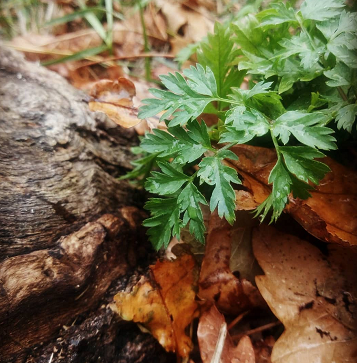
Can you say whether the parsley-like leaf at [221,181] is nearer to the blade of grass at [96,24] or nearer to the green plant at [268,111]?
the green plant at [268,111]

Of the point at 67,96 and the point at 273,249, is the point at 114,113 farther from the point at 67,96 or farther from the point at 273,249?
the point at 273,249

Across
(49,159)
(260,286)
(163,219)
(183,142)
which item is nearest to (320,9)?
(183,142)

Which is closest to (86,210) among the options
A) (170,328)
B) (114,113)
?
(114,113)

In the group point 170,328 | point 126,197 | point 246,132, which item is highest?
point 246,132

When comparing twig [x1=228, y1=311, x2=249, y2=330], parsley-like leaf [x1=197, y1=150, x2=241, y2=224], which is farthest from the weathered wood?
twig [x1=228, y1=311, x2=249, y2=330]

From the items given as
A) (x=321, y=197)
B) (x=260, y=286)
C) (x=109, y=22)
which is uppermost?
(x=109, y=22)

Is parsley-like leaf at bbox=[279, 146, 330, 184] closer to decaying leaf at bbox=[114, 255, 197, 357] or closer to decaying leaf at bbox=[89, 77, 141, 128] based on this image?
decaying leaf at bbox=[114, 255, 197, 357]

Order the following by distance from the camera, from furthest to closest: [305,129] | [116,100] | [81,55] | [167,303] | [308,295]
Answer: [81,55], [116,100], [167,303], [308,295], [305,129]

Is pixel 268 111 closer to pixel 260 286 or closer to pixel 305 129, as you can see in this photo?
pixel 305 129
